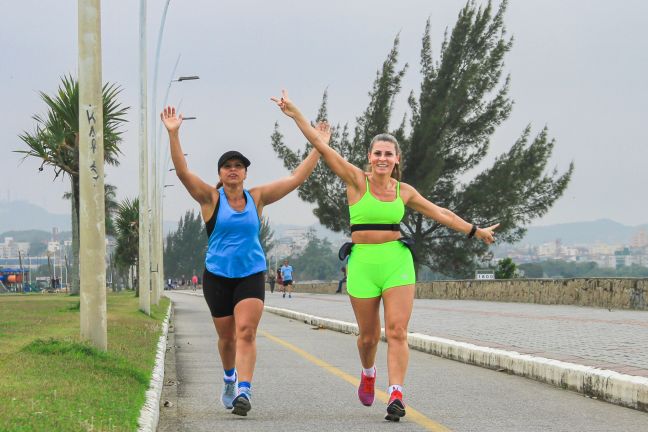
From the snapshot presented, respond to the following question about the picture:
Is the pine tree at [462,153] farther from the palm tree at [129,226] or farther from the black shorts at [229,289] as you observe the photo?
the black shorts at [229,289]

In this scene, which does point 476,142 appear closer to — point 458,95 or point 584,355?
point 458,95

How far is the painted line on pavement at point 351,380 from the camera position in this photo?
7812mm

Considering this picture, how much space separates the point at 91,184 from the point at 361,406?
452 cm

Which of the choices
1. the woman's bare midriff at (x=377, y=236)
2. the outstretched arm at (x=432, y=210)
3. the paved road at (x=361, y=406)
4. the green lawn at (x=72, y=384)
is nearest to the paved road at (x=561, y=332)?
the paved road at (x=361, y=406)

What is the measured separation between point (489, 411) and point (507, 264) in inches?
1492

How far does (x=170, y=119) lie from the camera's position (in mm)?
8516

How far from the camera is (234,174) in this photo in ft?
27.0

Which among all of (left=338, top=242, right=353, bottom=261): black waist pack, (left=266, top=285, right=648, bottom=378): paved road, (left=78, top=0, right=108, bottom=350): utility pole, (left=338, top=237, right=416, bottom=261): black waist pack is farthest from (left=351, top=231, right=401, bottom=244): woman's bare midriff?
(left=78, top=0, right=108, bottom=350): utility pole

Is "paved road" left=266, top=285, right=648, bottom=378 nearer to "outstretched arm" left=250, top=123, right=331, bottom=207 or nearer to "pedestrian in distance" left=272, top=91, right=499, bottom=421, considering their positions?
"pedestrian in distance" left=272, top=91, right=499, bottom=421

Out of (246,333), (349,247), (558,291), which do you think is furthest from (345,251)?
(558,291)

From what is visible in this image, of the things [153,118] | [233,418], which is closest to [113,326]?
[233,418]

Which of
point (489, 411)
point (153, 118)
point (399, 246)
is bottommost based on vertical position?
point (489, 411)

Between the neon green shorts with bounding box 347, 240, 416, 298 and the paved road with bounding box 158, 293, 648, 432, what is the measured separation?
37.6 inches

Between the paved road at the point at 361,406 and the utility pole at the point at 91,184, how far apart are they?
3.49 ft
